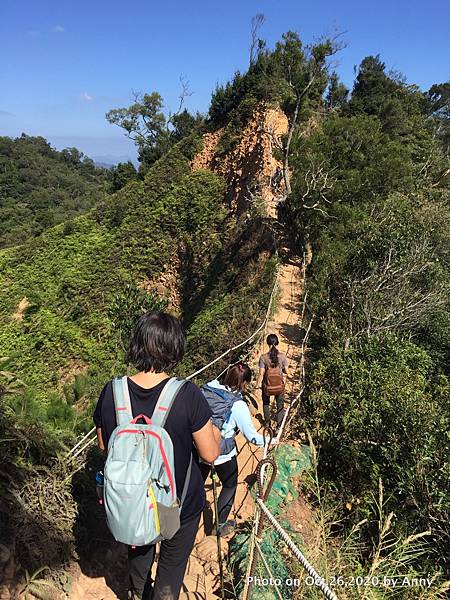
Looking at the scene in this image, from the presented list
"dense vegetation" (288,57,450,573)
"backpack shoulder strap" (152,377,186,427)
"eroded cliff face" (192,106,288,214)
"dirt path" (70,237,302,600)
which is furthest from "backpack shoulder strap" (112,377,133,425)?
"eroded cliff face" (192,106,288,214)

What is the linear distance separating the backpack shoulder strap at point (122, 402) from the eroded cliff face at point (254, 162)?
45.2ft

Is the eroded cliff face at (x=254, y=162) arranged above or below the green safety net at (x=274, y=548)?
above

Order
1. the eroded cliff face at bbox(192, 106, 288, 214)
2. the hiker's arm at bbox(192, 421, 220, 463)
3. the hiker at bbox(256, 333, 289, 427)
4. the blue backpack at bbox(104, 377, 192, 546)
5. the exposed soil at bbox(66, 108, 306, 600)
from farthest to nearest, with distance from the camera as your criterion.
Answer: the eroded cliff face at bbox(192, 106, 288, 214) → the hiker at bbox(256, 333, 289, 427) → the exposed soil at bbox(66, 108, 306, 600) → the hiker's arm at bbox(192, 421, 220, 463) → the blue backpack at bbox(104, 377, 192, 546)

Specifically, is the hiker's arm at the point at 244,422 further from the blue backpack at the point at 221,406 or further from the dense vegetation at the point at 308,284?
the dense vegetation at the point at 308,284

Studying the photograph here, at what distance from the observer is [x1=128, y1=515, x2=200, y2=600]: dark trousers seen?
2.20 m

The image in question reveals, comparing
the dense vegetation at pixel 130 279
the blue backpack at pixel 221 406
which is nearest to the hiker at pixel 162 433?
the blue backpack at pixel 221 406

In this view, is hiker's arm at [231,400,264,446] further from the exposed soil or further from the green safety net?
the exposed soil

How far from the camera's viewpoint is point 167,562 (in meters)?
2.25

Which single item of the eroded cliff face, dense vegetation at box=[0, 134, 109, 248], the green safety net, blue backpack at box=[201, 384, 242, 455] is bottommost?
the green safety net

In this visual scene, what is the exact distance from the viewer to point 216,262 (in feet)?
55.6

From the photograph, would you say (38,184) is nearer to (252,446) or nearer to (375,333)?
(375,333)

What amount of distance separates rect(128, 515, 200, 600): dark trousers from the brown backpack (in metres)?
3.42

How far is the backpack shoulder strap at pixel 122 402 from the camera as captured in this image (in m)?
1.93

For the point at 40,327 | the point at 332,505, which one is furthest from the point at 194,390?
the point at 40,327
